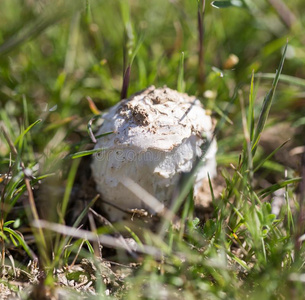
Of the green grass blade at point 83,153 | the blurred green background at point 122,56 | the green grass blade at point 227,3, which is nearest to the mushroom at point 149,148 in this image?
the green grass blade at point 83,153

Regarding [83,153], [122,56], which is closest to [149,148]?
[83,153]

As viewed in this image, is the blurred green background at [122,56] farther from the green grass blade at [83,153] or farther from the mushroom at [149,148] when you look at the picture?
the mushroom at [149,148]

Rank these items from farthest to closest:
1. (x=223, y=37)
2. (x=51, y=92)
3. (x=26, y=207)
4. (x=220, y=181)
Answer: (x=223, y=37), (x=51, y=92), (x=220, y=181), (x=26, y=207)

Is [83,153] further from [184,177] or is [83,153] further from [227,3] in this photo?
[227,3]

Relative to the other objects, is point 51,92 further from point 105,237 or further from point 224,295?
point 224,295

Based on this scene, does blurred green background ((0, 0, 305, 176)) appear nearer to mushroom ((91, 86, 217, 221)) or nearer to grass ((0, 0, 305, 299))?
grass ((0, 0, 305, 299))

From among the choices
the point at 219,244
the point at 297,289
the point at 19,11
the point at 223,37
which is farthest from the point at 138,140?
the point at 19,11
